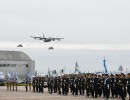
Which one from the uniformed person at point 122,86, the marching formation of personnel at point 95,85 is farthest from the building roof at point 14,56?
the uniformed person at point 122,86

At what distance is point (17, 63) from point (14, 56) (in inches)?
151

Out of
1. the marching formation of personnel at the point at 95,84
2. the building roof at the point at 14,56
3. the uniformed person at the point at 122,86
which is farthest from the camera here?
the building roof at the point at 14,56

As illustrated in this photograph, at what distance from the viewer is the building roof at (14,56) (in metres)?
108

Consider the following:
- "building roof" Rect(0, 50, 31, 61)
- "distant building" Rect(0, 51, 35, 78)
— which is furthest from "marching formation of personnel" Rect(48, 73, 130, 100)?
"building roof" Rect(0, 50, 31, 61)

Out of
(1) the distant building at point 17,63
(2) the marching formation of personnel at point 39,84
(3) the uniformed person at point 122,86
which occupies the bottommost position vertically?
(3) the uniformed person at point 122,86

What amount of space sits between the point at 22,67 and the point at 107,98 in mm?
78356

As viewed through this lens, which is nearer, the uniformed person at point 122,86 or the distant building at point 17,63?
the uniformed person at point 122,86

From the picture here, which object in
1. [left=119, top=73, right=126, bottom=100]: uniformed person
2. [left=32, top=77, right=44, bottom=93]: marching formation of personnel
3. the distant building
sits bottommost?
[left=119, top=73, right=126, bottom=100]: uniformed person

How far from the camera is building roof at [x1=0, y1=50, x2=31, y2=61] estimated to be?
355 ft

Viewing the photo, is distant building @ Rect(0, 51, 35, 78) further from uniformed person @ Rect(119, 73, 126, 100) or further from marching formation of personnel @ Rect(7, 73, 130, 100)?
uniformed person @ Rect(119, 73, 126, 100)

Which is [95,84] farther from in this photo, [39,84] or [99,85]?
[39,84]

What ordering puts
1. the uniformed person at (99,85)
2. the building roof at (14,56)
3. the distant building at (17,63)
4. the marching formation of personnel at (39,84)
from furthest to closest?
the building roof at (14,56) → the distant building at (17,63) → the marching formation of personnel at (39,84) → the uniformed person at (99,85)

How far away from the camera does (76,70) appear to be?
140ft

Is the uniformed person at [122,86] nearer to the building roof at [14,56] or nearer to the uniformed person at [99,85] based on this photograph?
the uniformed person at [99,85]
